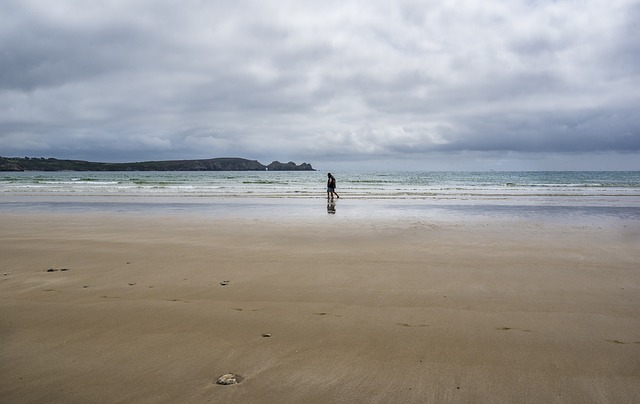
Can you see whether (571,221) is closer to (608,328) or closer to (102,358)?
(608,328)

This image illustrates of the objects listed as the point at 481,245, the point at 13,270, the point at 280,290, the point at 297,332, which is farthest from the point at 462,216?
the point at 13,270

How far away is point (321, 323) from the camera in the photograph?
4953 mm

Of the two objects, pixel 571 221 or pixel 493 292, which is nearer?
pixel 493 292

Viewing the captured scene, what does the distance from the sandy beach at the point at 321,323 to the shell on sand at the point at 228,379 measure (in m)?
0.06

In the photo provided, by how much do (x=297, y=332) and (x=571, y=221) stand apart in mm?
14436

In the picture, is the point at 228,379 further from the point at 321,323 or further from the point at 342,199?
the point at 342,199

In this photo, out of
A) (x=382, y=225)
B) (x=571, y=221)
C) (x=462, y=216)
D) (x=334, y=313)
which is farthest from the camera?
(x=462, y=216)

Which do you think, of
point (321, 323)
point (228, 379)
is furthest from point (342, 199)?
point (228, 379)

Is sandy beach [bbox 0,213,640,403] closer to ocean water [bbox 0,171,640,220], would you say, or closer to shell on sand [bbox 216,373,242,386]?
shell on sand [bbox 216,373,242,386]

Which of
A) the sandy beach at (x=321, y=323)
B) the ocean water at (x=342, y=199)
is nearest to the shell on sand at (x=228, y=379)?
the sandy beach at (x=321, y=323)

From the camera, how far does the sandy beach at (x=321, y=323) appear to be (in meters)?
3.53

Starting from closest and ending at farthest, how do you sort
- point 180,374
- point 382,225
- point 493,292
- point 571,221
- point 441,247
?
point 180,374
point 493,292
point 441,247
point 382,225
point 571,221

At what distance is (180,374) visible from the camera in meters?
3.73

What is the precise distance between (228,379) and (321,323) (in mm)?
1579
